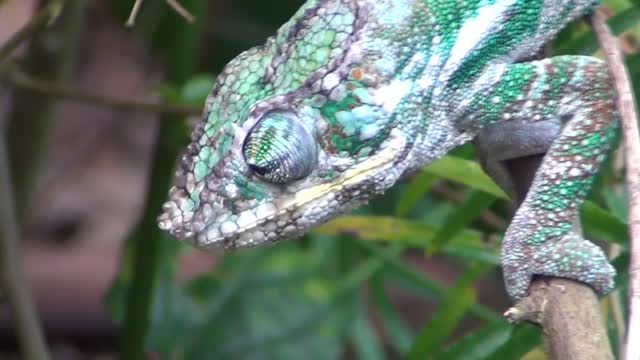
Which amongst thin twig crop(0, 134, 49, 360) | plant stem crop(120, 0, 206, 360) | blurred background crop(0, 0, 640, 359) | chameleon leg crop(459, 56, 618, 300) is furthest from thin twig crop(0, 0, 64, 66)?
chameleon leg crop(459, 56, 618, 300)

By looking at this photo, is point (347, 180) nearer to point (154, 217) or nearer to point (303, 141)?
point (303, 141)

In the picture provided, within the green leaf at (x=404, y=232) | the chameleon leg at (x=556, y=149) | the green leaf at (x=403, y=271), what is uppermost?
the chameleon leg at (x=556, y=149)

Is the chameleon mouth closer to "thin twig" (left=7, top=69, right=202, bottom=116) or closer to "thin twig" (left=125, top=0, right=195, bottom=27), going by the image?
"thin twig" (left=125, top=0, right=195, bottom=27)

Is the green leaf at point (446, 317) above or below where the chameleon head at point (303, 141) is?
below

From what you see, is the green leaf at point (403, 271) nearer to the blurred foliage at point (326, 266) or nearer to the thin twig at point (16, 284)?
the blurred foliage at point (326, 266)

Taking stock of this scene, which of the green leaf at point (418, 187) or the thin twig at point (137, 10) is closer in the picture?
the thin twig at point (137, 10)

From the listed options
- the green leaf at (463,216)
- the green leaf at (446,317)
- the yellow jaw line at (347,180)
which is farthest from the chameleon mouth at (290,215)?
the green leaf at (446,317)

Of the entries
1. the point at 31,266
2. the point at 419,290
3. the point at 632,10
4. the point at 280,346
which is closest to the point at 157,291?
the point at 280,346

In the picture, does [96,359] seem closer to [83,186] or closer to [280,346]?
[83,186]


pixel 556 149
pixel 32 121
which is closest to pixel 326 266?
pixel 32 121
